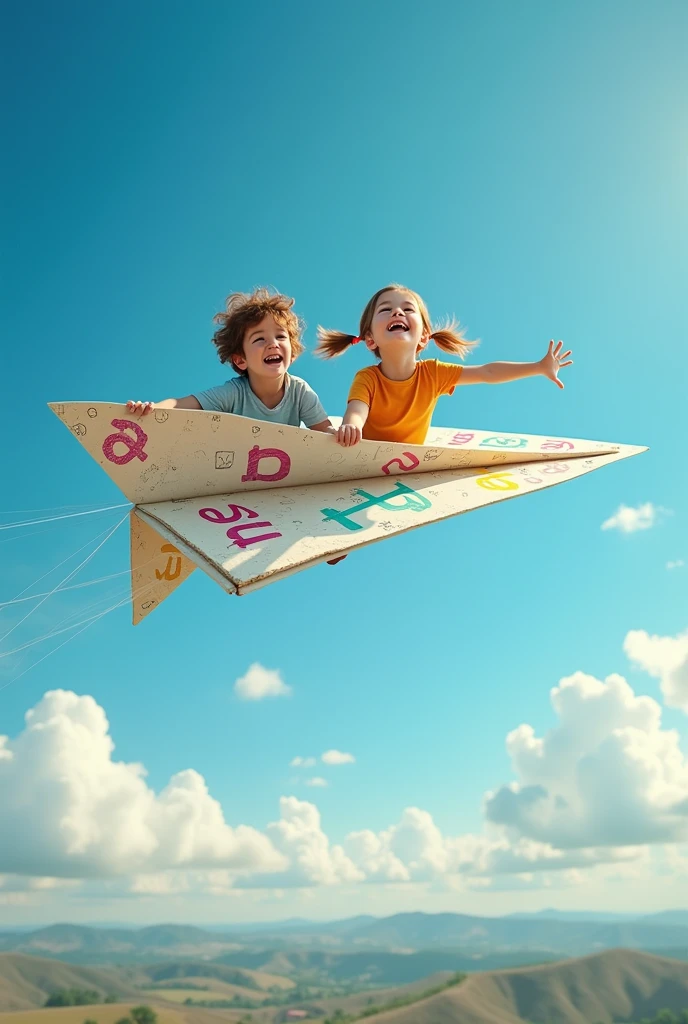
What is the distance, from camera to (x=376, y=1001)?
4008 inches

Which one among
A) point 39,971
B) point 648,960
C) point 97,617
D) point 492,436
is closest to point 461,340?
point 492,436

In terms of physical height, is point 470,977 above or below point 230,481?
below

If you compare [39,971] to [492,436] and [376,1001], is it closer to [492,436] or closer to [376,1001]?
[376,1001]

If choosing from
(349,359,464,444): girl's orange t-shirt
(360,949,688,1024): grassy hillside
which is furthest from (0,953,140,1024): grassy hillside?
(349,359,464,444): girl's orange t-shirt

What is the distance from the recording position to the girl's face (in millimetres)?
4559

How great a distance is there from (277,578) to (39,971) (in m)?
126

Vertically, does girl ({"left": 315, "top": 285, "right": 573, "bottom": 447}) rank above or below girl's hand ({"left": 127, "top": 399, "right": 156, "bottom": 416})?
above

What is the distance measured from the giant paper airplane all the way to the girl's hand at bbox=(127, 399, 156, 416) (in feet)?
0.11

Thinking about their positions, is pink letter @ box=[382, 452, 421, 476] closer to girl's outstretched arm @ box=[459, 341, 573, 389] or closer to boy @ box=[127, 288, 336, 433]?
boy @ box=[127, 288, 336, 433]

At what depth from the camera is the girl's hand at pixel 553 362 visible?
197 inches

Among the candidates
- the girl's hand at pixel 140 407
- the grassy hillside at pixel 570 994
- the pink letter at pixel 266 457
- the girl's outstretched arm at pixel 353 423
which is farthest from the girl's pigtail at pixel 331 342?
the grassy hillside at pixel 570 994

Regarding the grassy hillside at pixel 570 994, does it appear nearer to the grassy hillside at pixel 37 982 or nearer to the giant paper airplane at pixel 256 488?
the grassy hillside at pixel 37 982

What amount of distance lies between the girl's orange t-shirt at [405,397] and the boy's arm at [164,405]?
0.98 m

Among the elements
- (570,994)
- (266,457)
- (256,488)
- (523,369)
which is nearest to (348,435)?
(266,457)
